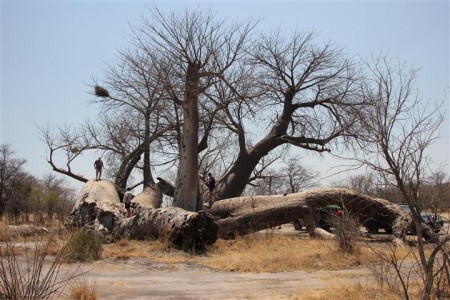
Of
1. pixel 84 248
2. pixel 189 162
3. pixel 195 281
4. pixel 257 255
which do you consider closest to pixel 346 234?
pixel 257 255

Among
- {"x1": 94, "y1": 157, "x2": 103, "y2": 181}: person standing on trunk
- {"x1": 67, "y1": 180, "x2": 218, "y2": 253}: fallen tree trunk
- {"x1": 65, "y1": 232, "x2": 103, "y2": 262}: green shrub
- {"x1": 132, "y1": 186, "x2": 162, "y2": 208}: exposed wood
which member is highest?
{"x1": 94, "y1": 157, "x2": 103, "y2": 181}: person standing on trunk

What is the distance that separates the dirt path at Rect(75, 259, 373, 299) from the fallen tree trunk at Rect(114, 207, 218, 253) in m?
2.13

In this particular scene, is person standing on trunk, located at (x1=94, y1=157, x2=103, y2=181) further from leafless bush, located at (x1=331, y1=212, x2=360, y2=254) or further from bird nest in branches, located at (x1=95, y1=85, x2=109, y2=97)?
leafless bush, located at (x1=331, y1=212, x2=360, y2=254)

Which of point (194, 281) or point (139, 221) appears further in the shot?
point (139, 221)

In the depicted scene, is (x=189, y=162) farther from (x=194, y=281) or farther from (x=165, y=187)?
(x=194, y=281)

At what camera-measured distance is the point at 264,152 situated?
24188mm

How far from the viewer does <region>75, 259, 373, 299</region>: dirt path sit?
8.09m

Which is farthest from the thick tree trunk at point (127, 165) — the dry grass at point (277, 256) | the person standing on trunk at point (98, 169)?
the dry grass at point (277, 256)

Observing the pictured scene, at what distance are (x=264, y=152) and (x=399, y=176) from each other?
1854 cm

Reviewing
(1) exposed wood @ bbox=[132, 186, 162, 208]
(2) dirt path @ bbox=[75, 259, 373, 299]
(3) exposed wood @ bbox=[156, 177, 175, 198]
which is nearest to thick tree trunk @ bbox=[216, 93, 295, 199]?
(3) exposed wood @ bbox=[156, 177, 175, 198]

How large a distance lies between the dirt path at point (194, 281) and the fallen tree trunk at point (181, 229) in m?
2.13

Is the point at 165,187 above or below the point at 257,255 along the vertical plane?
above

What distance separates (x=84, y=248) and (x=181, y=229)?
10.4 feet

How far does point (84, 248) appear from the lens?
12.5m
